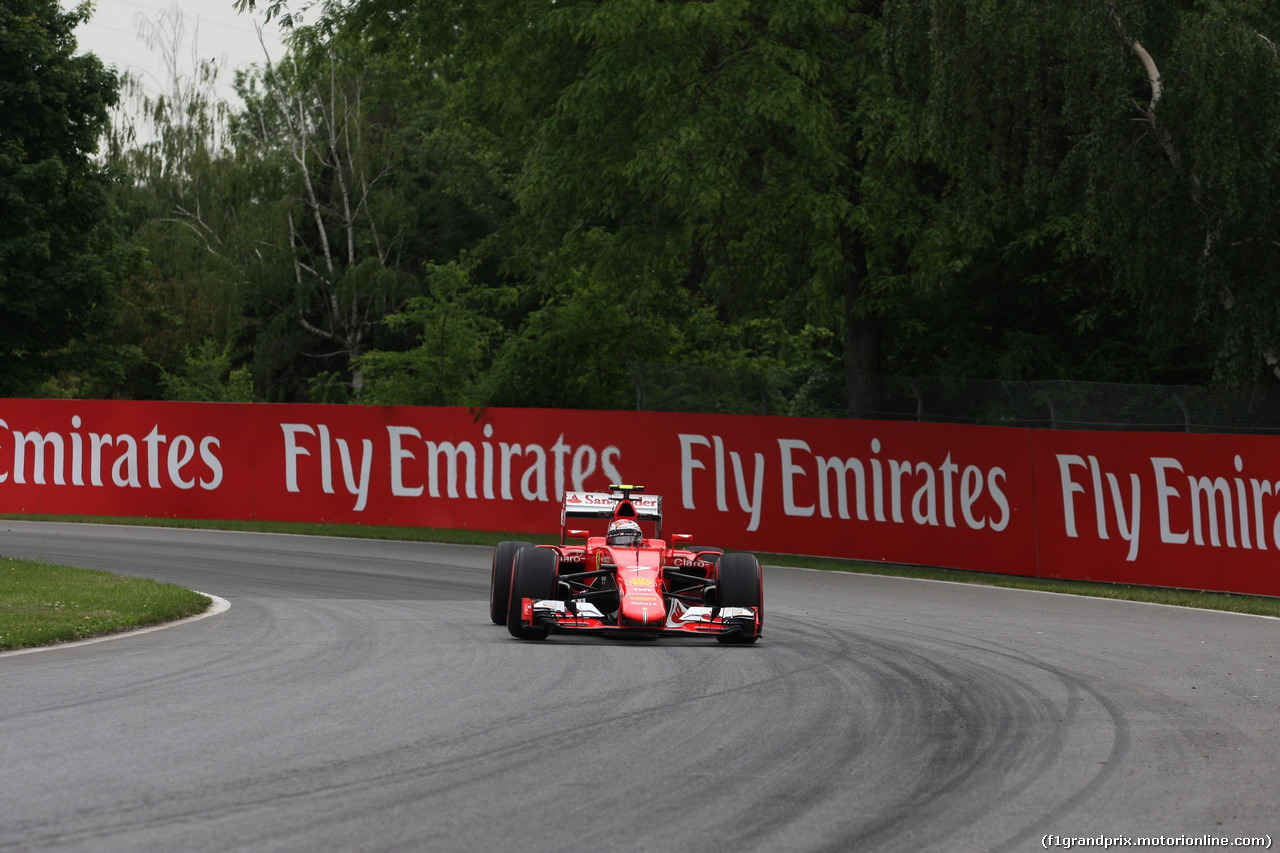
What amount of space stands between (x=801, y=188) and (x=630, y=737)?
15.0m

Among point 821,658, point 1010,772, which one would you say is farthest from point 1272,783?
point 821,658

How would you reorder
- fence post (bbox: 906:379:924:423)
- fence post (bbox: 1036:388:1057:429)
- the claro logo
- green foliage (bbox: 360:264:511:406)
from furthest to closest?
green foliage (bbox: 360:264:511:406), the claro logo, fence post (bbox: 906:379:924:423), fence post (bbox: 1036:388:1057:429)

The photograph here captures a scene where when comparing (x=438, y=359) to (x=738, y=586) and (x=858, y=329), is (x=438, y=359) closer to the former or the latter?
(x=858, y=329)

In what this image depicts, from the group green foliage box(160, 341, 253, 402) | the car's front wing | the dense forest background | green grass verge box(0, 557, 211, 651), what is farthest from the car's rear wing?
green foliage box(160, 341, 253, 402)

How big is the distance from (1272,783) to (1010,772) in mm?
1256

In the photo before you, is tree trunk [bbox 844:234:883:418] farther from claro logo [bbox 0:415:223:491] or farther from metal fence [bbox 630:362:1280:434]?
claro logo [bbox 0:415:223:491]

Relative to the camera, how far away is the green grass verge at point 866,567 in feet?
52.3

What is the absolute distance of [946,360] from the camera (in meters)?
28.3

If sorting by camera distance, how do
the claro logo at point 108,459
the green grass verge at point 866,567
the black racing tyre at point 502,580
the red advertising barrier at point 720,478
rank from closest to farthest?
1. the black racing tyre at point 502,580
2. the green grass verge at point 866,567
3. the red advertising barrier at point 720,478
4. the claro logo at point 108,459

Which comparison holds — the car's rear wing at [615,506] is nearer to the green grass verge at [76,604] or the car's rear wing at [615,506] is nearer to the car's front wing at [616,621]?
the car's front wing at [616,621]

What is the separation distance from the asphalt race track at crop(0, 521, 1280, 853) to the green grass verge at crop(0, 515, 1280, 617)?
2933 millimetres

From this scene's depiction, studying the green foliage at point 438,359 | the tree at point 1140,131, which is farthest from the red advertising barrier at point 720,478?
the green foliage at point 438,359

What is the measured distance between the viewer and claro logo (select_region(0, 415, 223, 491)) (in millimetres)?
25750

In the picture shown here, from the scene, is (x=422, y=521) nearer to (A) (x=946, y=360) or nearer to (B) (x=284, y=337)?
(A) (x=946, y=360)
